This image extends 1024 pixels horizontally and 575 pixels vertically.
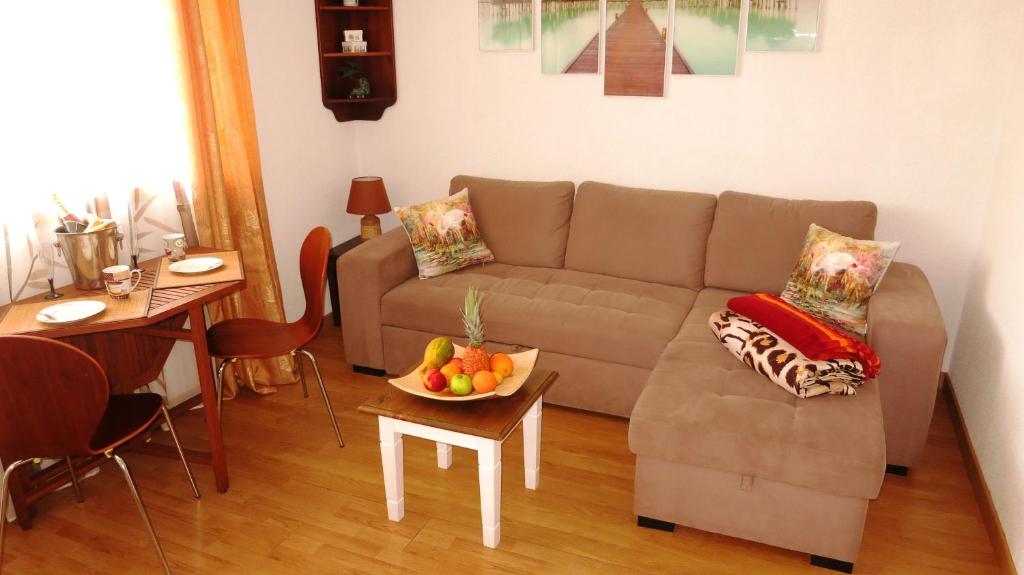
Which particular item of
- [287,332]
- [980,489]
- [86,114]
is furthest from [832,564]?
[86,114]

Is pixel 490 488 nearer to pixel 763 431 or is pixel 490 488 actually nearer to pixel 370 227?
pixel 763 431

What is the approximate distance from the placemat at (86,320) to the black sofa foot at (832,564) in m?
2.36

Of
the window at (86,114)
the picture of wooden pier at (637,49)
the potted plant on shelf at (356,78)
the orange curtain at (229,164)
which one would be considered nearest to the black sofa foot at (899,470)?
the picture of wooden pier at (637,49)

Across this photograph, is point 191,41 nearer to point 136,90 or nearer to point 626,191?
point 136,90

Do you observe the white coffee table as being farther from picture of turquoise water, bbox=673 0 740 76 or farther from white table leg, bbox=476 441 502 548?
picture of turquoise water, bbox=673 0 740 76

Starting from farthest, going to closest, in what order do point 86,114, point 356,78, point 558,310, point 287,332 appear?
point 356,78
point 558,310
point 287,332
point 86,114

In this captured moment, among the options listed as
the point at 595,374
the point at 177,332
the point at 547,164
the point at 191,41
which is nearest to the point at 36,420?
the point at 177,332

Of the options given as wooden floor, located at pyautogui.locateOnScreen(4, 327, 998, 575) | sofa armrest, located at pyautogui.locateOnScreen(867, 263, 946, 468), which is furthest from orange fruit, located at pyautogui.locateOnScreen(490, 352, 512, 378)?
sofa armrest, located at pyautogui.locateOnScreen(867, 263, 946, 468)

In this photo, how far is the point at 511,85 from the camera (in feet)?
13.4

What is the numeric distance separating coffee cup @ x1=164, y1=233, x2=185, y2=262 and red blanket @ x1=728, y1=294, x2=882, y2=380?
228cm

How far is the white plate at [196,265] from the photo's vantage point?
282 centimetres

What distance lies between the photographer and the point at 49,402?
80.7 inches

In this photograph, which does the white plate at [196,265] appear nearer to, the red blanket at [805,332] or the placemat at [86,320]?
the placemat at [86,320]

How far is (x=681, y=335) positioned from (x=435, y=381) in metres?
1.14
